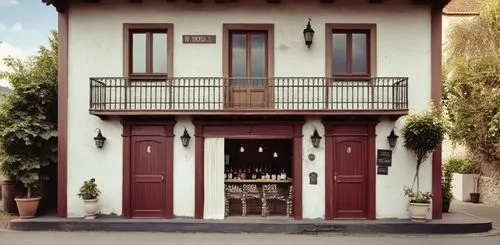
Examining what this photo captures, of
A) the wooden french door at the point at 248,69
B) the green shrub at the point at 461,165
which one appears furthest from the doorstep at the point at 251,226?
the green shrub at the point at 461,165

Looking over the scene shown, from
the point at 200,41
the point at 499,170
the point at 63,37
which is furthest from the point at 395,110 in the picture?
the point at 63,37

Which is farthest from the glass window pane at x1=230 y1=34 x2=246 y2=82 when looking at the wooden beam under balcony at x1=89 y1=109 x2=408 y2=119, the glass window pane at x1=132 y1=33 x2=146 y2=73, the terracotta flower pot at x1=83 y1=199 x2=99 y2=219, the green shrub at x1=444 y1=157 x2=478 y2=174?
the green shrub at x1=444 y1=157 x2=478 y2=174

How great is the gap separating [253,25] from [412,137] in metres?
5.32

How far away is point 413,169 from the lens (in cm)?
1392

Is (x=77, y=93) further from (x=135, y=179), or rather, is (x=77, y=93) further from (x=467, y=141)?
(x=467, y=141)

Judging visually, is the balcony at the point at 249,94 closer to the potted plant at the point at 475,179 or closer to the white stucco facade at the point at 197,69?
the white stucco facade at the point at 197,69

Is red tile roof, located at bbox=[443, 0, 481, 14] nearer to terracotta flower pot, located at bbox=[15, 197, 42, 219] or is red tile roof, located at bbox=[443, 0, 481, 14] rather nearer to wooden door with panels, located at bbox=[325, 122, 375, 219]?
→ wooden door with panels, located at bbox=[325, 122, 375, 219]

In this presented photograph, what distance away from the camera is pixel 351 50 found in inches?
555

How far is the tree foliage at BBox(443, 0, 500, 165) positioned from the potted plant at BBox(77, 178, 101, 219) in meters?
11.9

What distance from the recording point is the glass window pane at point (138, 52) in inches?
554

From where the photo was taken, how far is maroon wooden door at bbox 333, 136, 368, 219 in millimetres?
13938

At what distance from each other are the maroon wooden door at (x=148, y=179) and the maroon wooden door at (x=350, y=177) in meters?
4.91

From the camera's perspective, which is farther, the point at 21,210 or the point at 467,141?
the point at 467,141

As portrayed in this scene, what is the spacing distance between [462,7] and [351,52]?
1513 cm
